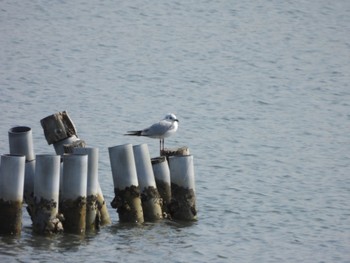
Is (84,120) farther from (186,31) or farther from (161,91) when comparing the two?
(186,31)

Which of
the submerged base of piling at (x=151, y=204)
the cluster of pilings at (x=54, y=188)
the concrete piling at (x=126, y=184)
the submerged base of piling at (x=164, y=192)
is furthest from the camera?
the submerged base of piling at (x=164, y=192)

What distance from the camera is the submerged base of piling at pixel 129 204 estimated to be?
46.6 feet

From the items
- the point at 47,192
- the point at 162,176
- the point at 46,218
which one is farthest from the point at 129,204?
the point at 47,192

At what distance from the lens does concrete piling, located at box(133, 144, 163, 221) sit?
14320mm

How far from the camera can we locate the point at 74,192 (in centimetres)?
1333

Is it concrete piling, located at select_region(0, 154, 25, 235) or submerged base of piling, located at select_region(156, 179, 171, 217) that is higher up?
concrete piling, located at select_region(0, 154, 25, 235)

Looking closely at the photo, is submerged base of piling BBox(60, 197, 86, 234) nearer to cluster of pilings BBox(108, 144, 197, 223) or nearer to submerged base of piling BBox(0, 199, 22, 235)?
submerged base of piling BBox(0, 199, 22, 235)

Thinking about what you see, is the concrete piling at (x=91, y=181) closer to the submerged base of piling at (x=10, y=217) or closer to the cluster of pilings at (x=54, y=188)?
the cluster of pilings at (x=54, y=188)

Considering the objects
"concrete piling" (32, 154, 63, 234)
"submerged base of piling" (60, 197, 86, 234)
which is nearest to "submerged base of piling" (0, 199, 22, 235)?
"concrete piling" (32, 154, 63, 234)

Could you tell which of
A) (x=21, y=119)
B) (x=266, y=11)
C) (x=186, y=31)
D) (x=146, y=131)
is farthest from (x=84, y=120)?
(x=266, y=11)

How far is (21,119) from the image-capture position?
21.5 meters

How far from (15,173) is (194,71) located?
16856 mm

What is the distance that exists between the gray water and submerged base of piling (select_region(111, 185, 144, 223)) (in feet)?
0.64

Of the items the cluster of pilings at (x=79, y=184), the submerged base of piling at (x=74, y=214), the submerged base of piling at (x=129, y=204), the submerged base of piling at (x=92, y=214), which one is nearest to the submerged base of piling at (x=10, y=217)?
the cluster of pilings at (x=79, y=184)
